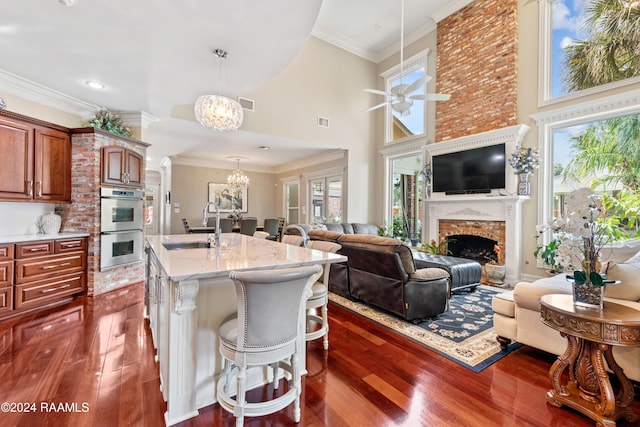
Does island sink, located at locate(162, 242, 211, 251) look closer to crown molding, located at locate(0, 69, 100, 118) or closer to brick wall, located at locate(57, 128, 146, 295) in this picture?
brick wall, located at locate(57, 128, 146, 295)

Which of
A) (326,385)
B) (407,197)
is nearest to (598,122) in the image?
(407,197)

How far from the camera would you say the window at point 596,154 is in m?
3.93

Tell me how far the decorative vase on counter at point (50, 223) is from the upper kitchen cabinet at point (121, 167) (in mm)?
784

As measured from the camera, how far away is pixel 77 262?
13.1 feet

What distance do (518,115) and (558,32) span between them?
1380 millimetres

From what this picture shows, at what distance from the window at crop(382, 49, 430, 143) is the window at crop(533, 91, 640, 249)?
2.50 m

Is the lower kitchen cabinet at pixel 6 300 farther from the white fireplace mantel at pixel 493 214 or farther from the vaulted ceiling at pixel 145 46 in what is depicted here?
the white fireplace mantel at pixel 493 214

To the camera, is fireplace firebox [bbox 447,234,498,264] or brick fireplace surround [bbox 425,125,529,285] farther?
fireplace firebox [bbox 447,234,498,264]

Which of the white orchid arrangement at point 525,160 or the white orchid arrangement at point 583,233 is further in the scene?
the white orchid arrangement at point 525,160

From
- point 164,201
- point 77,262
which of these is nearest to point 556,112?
point 77,262

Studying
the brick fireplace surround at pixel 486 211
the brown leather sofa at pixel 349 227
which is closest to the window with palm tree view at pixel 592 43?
the brick fireplace surround at pixel 486 211

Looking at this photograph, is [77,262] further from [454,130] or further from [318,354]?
[454,130]

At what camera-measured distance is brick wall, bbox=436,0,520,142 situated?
513 centimetres

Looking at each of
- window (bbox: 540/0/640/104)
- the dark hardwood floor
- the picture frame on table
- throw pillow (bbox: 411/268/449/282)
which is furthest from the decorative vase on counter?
window (bbox: 540/0/640/104)
